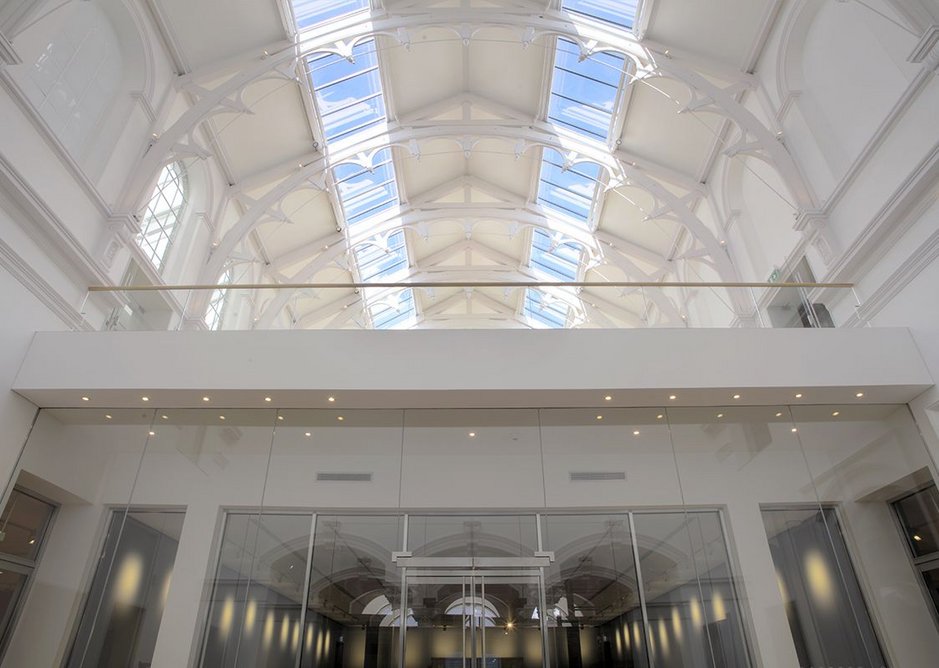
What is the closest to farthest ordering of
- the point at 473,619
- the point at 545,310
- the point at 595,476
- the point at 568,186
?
the point at 473,619 < the point at 595,476 < the point at 545,310 < the point at 568,186

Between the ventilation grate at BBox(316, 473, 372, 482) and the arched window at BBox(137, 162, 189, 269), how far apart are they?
5405 millimetres

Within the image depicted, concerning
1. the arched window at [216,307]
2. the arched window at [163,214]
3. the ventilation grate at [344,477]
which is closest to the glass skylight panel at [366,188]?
the arched window at [163,214]

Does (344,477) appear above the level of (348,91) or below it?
below

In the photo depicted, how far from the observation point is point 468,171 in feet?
51.1

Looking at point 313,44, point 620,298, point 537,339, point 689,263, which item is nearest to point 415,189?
point 313,44

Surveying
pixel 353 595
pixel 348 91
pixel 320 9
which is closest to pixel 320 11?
pixel 320 9

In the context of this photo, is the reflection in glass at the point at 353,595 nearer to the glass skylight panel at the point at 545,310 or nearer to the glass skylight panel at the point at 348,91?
the glass skylight panel at the point at 545,310

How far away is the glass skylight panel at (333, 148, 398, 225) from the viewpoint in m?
13.9

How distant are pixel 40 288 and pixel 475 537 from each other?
5461mm

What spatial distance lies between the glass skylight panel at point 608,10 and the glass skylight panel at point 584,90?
64 centimetres

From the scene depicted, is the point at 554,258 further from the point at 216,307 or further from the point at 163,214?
the point at 216,307

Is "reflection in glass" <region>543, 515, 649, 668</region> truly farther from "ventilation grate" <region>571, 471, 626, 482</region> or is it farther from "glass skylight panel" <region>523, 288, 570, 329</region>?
"glass skylight panel" <region>523, 288, 570, 329</region>

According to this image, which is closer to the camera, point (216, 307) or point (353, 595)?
point (353, 595)

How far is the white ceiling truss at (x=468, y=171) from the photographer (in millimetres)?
8977
